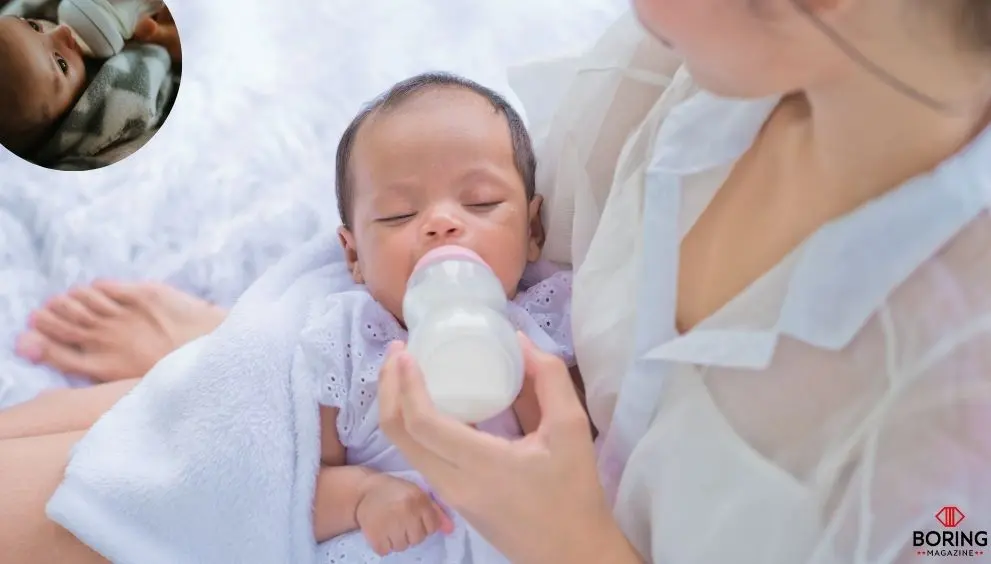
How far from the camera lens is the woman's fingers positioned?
2.11ft

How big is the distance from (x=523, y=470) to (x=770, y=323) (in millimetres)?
205

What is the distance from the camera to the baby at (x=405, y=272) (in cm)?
82

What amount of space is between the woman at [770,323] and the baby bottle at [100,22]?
608 mm

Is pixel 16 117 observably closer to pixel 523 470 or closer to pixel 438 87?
pixel 438 87

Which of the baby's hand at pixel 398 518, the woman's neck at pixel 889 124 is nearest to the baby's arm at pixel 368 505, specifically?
the baby's hand at pixel 398 518

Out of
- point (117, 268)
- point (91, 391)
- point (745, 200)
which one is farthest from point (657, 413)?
point (117, 268)

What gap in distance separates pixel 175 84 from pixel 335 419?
66 cm

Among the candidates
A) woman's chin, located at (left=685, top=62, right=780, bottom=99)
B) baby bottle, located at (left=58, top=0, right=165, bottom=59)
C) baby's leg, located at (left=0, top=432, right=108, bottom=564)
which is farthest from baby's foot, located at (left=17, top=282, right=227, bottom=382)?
woman's chin, located at (left=685, top=62, right=780, bottom=99)

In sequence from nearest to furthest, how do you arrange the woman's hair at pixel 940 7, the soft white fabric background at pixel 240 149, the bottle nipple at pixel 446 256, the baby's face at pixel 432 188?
the woman's hair at pixel 940 7
the bottle nipple at pixel 446 256
the baby's face at pixel 432 188
the soft white fabric background at pixel 240 149

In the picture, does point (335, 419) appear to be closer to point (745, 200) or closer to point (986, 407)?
point (745, 200)

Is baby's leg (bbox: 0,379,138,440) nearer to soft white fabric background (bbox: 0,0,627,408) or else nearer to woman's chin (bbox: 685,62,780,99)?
soft white fabric background (bbox: 0,0,627,408)

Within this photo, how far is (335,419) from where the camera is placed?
2.93 feet

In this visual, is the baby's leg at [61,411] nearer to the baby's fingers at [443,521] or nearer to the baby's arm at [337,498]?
the baby's arm at [337,498]

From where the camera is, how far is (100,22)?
1.11 metres
